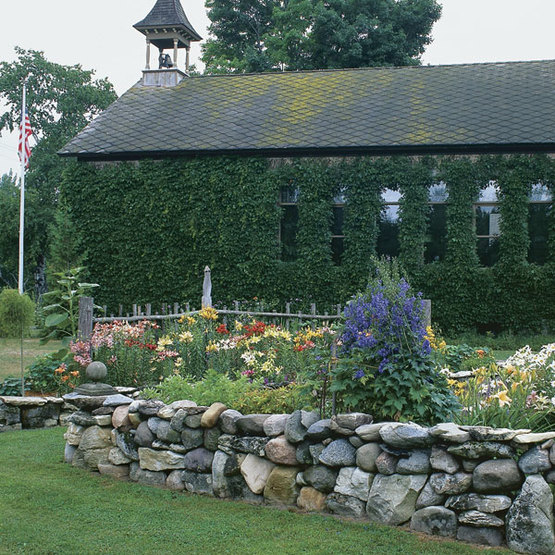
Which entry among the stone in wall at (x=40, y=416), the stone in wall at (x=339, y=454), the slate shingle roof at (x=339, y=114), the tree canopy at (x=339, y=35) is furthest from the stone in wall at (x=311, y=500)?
the tree canopy at (x=339, y=35)

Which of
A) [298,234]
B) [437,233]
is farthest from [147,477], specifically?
[437,233]

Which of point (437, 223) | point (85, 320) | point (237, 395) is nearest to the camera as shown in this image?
point (237, 395)

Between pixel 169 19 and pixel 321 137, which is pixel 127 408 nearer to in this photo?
pixel 321 137

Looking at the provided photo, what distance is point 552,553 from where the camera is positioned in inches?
159

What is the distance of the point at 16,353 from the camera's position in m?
13.6

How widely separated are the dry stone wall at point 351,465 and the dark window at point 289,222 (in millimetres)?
9602

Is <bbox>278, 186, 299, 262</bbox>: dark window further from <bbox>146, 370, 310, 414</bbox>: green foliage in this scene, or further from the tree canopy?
the tree canopy

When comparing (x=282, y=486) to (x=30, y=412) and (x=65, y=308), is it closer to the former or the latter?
(x=30, y=412)

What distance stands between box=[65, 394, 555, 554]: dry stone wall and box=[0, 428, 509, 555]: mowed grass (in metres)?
0.13

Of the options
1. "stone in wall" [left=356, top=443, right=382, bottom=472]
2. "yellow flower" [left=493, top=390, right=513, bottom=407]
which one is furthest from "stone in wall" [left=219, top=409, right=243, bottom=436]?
"yellow flower" [left=493, top=390, right=513, bottom=407]

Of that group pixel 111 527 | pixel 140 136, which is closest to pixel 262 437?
pixel 111 527

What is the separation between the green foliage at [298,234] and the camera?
559 inches

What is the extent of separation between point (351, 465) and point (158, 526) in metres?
1.38

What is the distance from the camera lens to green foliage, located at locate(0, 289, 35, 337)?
8344 mm
